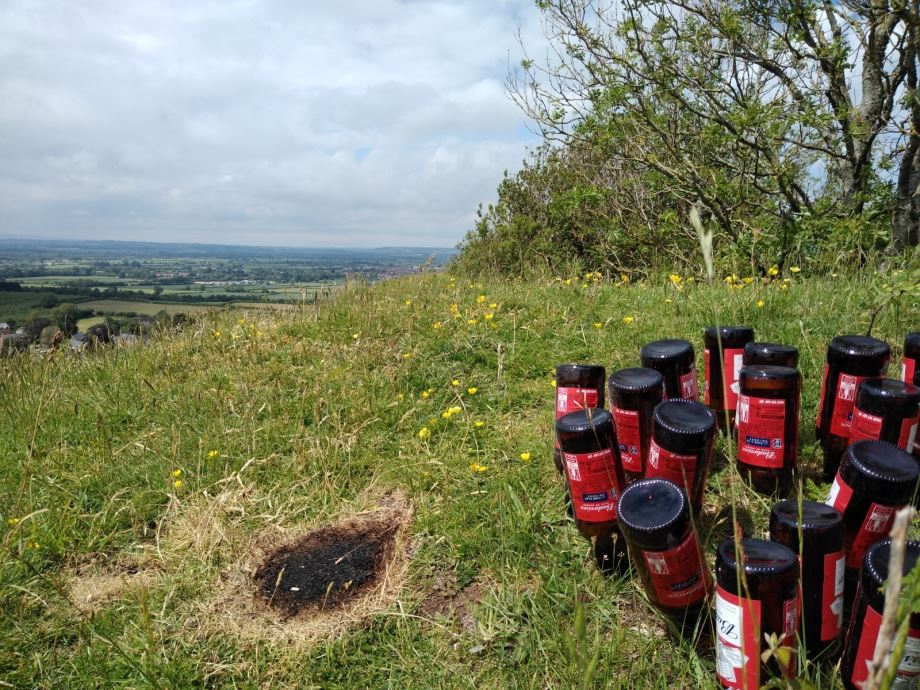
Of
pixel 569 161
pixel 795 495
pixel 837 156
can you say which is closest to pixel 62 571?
pixel 795 495

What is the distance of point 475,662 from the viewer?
2133 mm

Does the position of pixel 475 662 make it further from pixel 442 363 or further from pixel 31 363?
pixel 31 363

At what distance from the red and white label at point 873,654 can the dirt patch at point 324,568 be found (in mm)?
1791

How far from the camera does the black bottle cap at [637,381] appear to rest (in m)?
2.37

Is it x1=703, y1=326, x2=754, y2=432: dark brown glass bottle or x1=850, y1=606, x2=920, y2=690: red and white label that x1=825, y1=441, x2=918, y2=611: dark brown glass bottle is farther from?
x1=703, y1=326, x2=754, y2=432: dark brown glass bottle

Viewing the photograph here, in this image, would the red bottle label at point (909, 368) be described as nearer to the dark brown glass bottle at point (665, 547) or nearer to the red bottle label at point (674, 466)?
the red bottle label at point (674, 466)

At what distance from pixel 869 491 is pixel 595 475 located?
874 millimetres

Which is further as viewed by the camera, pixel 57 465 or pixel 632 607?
pixel 57 465

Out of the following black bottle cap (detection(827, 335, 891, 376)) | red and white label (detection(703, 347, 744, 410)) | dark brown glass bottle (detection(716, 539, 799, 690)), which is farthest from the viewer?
red and white label (detection(703, 347, 744, 410))

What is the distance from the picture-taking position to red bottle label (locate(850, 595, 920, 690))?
144 cm

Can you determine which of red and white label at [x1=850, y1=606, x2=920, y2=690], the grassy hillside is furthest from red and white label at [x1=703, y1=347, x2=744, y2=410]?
red and white label at [x1=850, y1=606, x2=920, y2=690]

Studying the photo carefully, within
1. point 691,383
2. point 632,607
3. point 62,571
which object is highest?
point 691,383

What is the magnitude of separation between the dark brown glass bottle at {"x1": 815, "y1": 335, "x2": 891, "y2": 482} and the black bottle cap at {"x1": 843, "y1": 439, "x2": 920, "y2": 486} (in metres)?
0.59

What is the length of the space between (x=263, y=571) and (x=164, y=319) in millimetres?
4663
